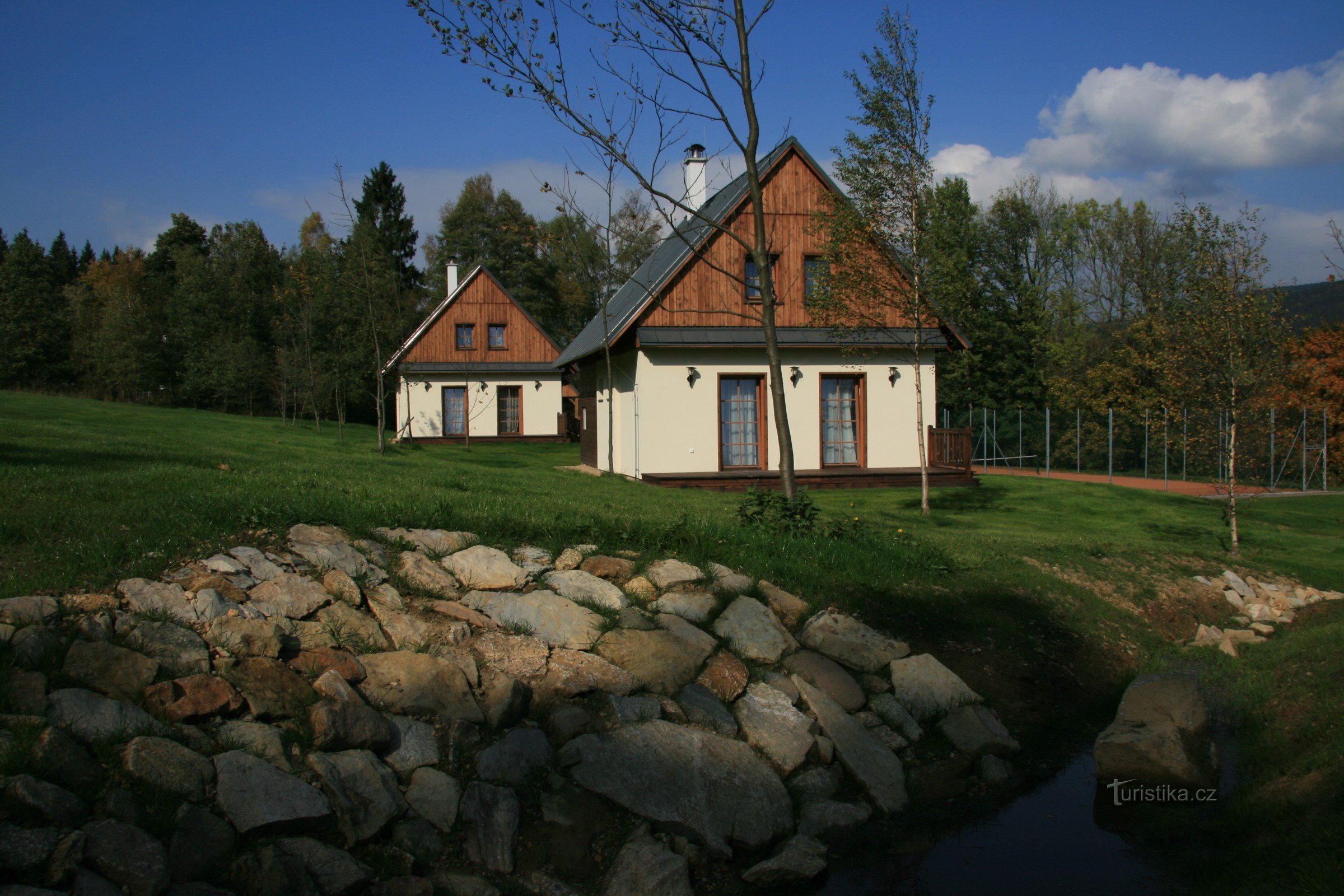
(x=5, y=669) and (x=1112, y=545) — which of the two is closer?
(x=5, y=669)

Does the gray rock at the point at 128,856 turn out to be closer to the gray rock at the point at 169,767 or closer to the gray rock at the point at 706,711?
the gray rock at the point at 169,767

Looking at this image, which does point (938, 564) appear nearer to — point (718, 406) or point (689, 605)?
point (689, 605)

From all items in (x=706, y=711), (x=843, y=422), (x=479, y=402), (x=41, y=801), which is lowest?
(x=706, y=711)

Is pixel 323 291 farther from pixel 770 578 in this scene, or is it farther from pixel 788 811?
pixel 788 811

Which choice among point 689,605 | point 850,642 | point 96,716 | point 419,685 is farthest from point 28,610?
point 850,642

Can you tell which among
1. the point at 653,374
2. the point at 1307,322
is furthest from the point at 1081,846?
the point at 1307,322

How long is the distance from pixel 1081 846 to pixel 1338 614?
6.70m

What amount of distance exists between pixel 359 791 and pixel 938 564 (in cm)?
628

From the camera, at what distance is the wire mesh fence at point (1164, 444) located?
41.9 feet

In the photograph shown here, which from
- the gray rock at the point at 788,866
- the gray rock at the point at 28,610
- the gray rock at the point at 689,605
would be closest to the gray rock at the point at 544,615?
the gray rock at the point at 689,605

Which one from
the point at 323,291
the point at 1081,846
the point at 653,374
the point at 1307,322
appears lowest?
the point at 1081,846

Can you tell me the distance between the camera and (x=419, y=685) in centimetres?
524

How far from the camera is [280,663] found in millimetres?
5012

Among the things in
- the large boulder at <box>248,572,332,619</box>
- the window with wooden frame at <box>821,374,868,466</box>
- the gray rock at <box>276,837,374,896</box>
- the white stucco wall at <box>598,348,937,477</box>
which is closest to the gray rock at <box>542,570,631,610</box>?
the large boulder at <box>248,572,332,619</box>
